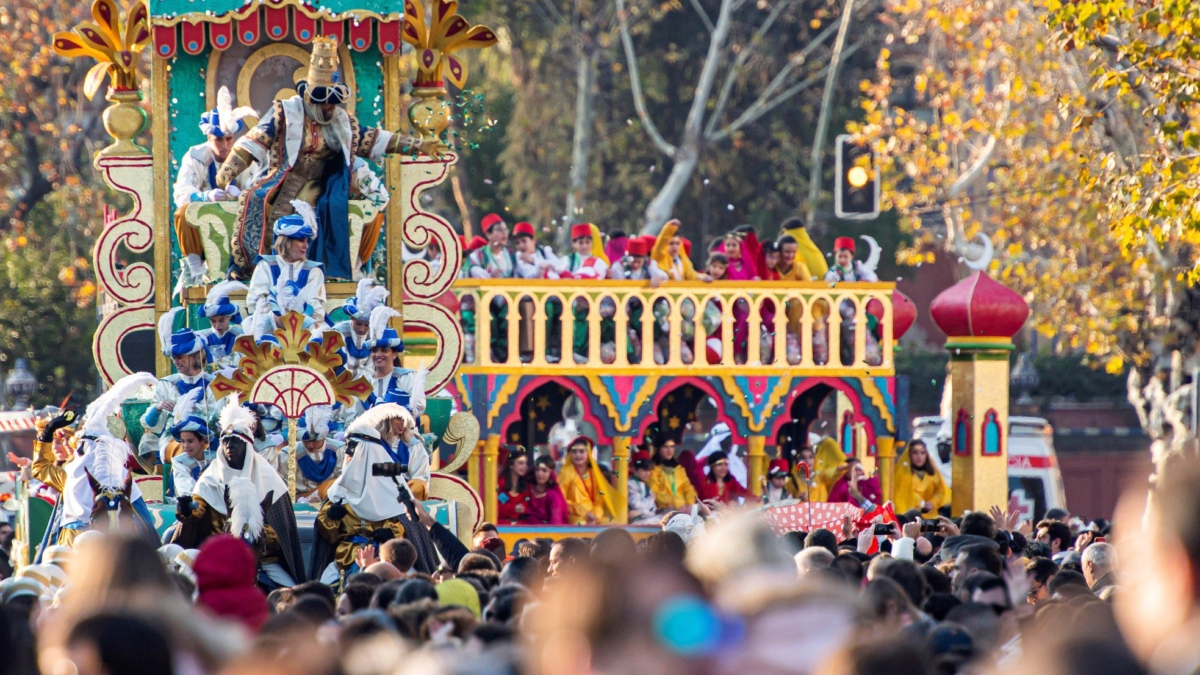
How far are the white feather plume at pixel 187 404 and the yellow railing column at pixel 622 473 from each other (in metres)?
5.60

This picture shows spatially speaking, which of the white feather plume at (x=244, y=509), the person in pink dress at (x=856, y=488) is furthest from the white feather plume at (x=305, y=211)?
the person in pink dress at (x=856, y=488)

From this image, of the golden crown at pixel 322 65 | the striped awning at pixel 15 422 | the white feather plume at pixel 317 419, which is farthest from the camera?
the striped awning at pixel 15 422

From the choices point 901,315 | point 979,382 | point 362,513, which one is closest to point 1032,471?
point 901,315

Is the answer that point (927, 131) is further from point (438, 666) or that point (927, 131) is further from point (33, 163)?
point (438, 666)

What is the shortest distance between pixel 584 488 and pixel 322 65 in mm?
5378

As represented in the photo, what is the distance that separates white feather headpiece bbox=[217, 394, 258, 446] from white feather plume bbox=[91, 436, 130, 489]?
25.6 inches

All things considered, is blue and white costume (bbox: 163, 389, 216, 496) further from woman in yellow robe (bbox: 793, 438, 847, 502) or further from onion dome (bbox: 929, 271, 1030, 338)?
onion dome (bbox: 929, 271, 1030, 338)

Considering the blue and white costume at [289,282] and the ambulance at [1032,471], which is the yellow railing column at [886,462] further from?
the blue and white costume at [289,282]

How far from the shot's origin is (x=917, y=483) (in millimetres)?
18469

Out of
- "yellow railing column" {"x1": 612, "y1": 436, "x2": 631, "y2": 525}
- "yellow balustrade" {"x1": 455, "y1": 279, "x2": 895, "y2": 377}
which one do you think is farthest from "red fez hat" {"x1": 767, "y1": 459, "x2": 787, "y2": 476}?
"yellow railing column" {"x1": 612, "y1": 436, "x2": 631, "y2": 525}

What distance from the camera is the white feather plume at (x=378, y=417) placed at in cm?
1230

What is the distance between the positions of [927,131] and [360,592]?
18239mm

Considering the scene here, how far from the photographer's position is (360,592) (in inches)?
329

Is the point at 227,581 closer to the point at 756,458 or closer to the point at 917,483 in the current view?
the point at 756,458
